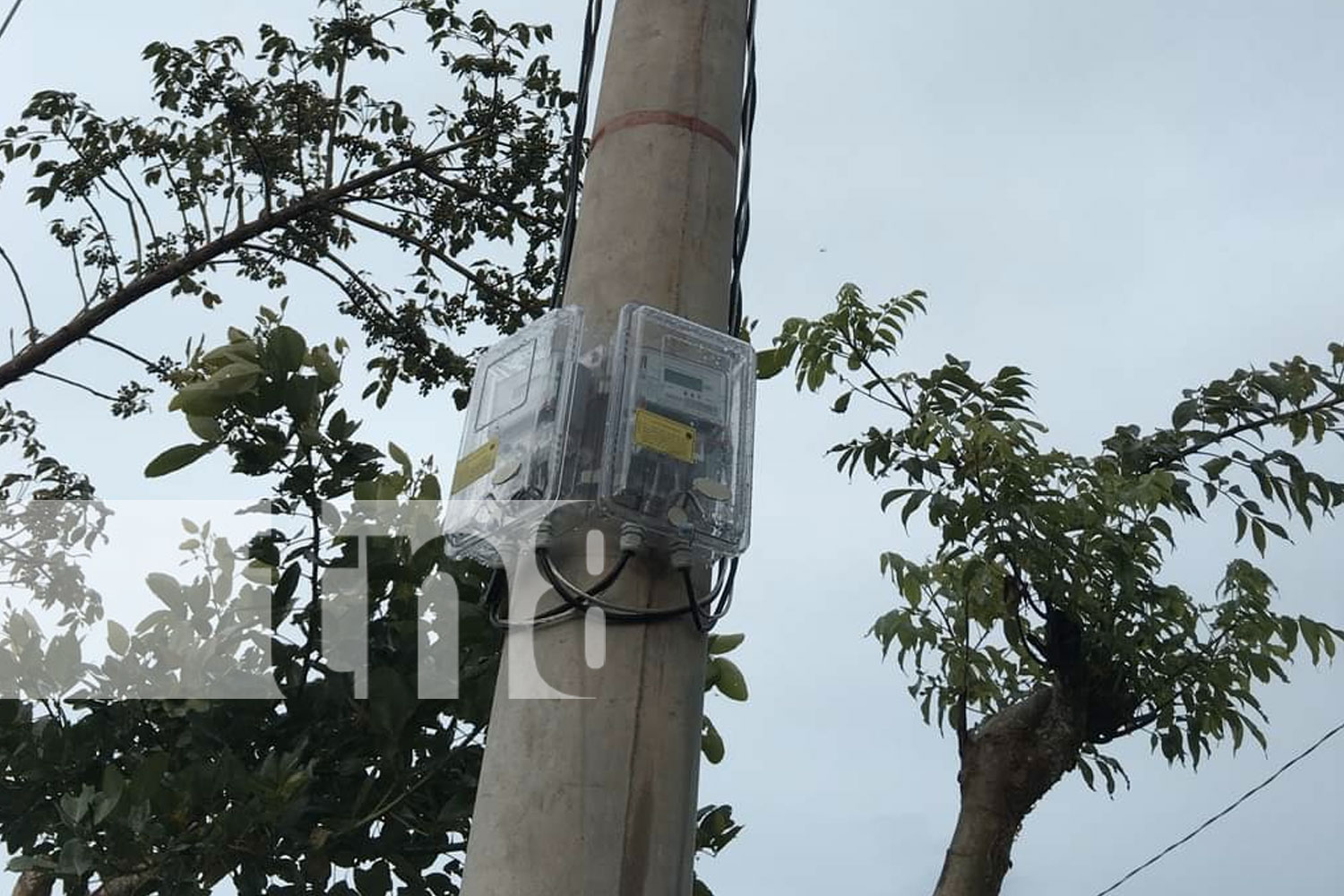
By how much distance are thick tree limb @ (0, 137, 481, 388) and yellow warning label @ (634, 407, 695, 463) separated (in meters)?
4.68

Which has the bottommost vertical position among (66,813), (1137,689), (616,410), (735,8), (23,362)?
(66,813)

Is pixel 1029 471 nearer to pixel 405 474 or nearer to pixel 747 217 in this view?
pixel 405 474

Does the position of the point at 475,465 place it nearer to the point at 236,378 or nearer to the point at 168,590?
the point at 236,378

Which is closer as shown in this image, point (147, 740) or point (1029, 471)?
point (147, 740)

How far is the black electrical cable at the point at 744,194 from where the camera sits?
6.47 feet

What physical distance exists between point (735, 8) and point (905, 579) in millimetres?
3033

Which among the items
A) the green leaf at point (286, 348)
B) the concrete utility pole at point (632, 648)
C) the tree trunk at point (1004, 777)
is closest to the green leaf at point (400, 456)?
the green leaf at point (286, 348)

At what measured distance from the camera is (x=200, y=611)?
307 cm

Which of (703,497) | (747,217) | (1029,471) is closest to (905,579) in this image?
(1029,471)

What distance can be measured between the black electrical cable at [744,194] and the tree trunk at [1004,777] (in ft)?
9.01

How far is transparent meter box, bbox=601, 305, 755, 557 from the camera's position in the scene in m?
1.51

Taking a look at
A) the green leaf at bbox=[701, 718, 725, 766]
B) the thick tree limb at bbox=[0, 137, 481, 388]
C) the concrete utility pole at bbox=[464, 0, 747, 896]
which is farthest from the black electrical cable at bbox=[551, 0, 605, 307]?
the thick tree limb at bbox=[0, 137, 481, 388]

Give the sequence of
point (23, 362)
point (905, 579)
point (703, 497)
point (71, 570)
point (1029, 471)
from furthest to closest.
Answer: point (71, 570) → point (23, 362) → point (905, 579) → point (1029, 471) → point (703, 497)

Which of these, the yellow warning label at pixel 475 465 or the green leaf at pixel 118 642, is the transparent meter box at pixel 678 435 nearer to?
the yellow warning label at pixel 475 465
